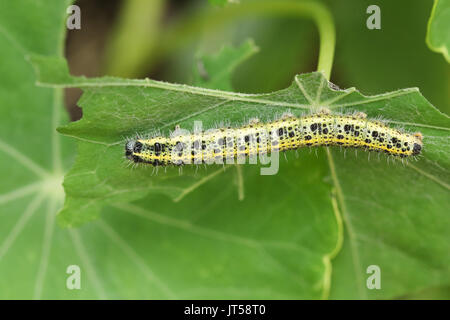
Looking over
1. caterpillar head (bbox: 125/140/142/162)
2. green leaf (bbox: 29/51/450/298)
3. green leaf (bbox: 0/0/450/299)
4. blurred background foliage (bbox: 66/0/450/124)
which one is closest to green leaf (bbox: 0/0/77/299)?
green leaf (bbox: 0/0/450/299)

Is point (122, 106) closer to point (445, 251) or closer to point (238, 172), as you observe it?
point (238, 172)

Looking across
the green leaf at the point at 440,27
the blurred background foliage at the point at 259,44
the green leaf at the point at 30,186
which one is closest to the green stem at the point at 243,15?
the blurred background foliage at the point at 259,44

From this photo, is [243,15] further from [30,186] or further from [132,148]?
[30,186]

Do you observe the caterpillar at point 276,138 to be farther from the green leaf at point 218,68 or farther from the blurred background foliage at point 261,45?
the blurred background foliage at point 261,45

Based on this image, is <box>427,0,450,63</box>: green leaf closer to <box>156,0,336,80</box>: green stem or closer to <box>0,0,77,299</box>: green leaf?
<box>156,0,336,80</box>: green stem

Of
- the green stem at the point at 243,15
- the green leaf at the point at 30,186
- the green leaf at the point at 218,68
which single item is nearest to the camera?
the green leaf at the point at 218,68

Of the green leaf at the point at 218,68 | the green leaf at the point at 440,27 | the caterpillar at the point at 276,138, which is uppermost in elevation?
the green leaf at the point at 218,68

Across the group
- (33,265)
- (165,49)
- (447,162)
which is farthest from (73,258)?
(447,162)
